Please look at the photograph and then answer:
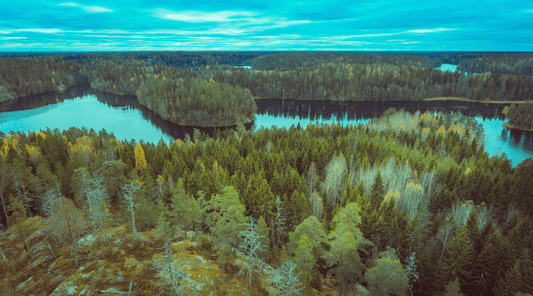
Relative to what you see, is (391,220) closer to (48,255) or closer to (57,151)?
(48,255)

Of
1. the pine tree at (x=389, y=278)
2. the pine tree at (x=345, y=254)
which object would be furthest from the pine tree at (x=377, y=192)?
the pine tree at (x=389, y=278)

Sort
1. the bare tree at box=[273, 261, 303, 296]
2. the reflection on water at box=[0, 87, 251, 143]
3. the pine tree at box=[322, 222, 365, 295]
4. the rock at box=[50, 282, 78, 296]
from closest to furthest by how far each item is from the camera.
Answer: the bare tree at box=[273, 261, 303, 296] < the rock at box=[50, 282, 78, 296] < the pine tree at box=[322, 222, 365, 295] < the reflection on water at box=[0, 87, 251, 143]

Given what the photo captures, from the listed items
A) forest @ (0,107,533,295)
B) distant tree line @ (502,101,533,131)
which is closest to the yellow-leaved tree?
forest @ (0,107,533,295)

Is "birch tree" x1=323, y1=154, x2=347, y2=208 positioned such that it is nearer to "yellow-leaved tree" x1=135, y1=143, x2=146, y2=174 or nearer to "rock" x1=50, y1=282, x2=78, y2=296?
"yellow-leaved tree" x1=135, y1=143, x2=146, y2=174

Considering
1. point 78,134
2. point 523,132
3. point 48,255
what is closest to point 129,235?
point 48,255

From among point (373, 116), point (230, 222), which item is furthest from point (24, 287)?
point (373, 116)

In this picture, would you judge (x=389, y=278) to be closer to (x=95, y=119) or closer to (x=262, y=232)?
(x=262, y=232)
